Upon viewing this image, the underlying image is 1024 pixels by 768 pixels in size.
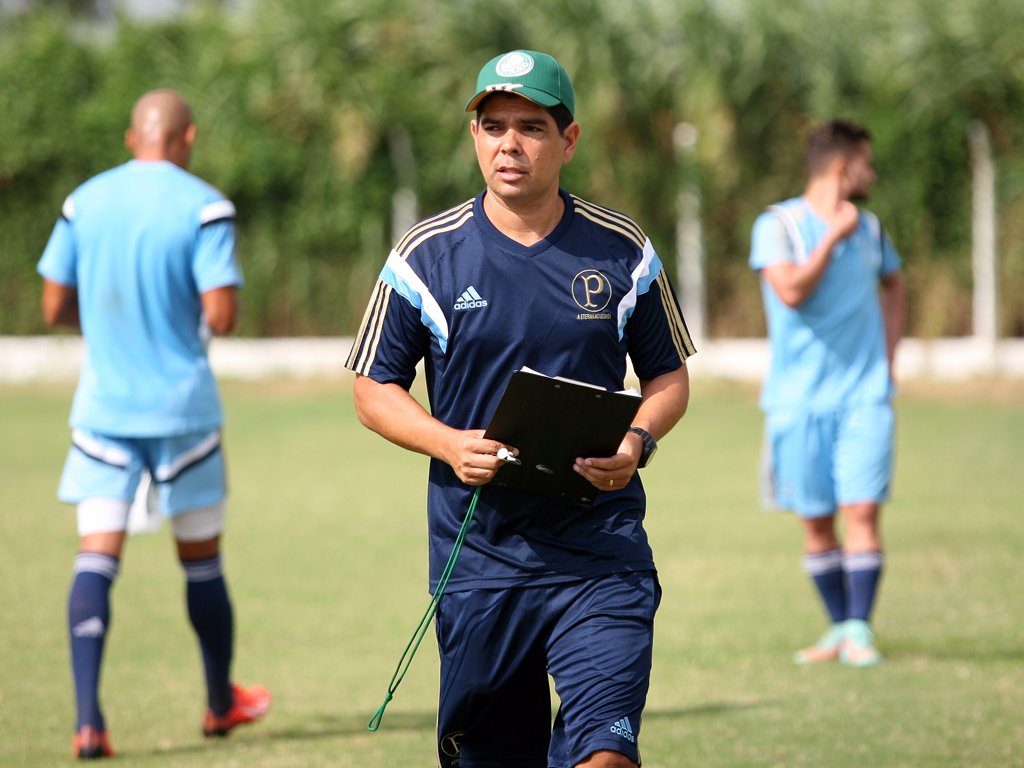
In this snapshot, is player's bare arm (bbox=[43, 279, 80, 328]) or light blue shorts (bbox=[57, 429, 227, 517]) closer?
light blue shorts (bbox=[57, 429, 227, 517])

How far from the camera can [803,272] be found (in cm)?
777

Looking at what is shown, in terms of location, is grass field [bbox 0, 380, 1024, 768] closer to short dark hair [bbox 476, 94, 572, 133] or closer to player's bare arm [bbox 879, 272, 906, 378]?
player's bare arm [bbox 879, 272, 906, 378]

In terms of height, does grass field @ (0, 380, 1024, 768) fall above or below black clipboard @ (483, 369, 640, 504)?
below

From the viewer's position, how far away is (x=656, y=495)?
13172 millimetres

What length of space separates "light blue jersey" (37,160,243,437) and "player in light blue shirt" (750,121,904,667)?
2.80 metres

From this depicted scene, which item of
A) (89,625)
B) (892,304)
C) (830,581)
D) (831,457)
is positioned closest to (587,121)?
(892,304)

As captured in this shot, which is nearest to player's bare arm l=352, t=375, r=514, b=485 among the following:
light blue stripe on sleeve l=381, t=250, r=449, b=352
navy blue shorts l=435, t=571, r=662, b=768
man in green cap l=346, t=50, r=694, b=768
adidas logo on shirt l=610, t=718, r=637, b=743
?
man in green cap l=346, t=50, r=694, b=768

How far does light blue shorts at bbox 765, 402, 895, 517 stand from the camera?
7820 mm

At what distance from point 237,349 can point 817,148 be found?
15887mm

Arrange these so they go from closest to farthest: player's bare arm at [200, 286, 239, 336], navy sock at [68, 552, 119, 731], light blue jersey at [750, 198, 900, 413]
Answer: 1. navy sock at [68, 552, 119, 731]
2. player's bare arm at [200, 286, 239, 336]
3. light blue jersey at [750, 198, 900, 413]

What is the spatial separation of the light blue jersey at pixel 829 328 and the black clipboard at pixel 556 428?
150 inches

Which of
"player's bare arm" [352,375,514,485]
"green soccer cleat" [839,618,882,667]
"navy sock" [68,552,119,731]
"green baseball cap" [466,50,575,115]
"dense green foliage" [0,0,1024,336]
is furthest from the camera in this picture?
"dense green foliage" [0,0,1024,336]

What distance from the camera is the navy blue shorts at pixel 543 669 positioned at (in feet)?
13.8

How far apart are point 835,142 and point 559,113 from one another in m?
3.90
